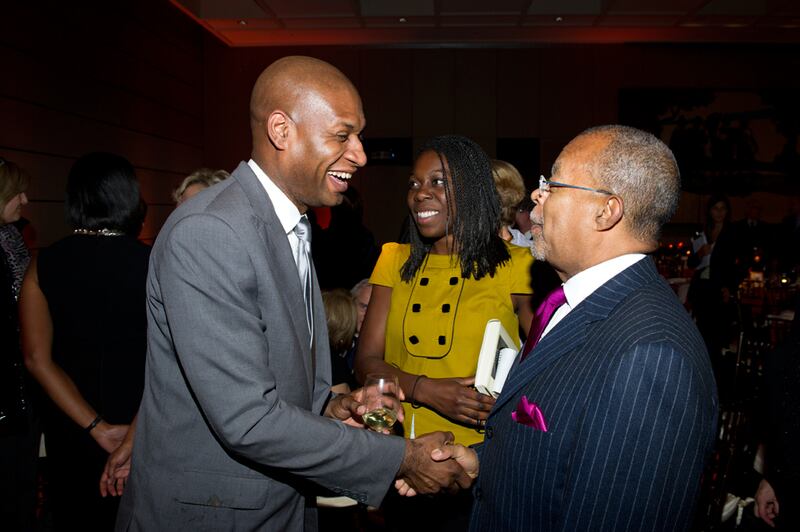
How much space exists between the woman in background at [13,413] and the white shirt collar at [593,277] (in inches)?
82.4

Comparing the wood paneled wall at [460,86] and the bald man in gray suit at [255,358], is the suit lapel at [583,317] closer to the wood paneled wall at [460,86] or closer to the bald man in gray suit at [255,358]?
the bald man in gray suit at [255,358]

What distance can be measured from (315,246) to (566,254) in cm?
298

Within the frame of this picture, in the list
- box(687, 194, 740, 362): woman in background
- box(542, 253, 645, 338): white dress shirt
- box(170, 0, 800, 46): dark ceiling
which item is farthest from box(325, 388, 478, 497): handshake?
box(170, 0, 800, 46): dark ceiling

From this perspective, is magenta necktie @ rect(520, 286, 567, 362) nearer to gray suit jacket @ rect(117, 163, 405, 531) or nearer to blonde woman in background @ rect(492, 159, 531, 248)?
gray suit jacket @ rect(117, 163, 405, 531)

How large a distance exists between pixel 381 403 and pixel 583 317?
0.70m

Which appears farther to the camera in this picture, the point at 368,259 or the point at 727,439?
the point at 368,259

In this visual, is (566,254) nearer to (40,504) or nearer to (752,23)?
(40,504)

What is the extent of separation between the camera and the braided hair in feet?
7.36

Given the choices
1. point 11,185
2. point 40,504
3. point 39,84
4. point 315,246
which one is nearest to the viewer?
point 11,185

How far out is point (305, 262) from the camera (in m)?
1.70

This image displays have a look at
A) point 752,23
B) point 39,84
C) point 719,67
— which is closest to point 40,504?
point 39,84

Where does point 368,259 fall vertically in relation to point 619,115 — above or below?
below

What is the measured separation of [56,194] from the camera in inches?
237

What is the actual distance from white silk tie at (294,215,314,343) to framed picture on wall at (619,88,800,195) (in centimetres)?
938
